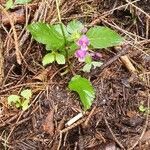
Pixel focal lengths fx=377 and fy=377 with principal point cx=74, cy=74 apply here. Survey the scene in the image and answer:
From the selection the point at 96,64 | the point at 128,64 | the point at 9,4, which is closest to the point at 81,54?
the point at 96,64

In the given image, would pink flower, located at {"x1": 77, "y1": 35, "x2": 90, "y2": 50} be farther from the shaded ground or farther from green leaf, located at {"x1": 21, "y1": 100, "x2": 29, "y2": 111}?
green leaf, located at {"x1": 21, "y1": 100, "x2": 29, "y2": 111}

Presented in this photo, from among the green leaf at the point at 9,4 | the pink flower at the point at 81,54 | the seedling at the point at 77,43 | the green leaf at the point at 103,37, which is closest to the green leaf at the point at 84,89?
the seedling at the point at 77,43

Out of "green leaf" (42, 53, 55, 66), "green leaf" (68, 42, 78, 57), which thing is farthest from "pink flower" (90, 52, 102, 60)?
"green leaf" (42, 53, 55, 66)

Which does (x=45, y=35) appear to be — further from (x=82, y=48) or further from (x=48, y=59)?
(x=82, y=48)

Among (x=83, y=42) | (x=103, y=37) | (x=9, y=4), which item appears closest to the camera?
(x=83, y=42)

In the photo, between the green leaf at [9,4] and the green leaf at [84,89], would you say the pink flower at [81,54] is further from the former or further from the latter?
the green leaf at [9,4]

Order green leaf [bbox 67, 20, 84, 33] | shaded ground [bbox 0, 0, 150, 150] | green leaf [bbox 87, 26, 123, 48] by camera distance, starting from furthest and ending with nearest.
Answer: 1. green leaf [bbox 67, 20, 84, 33]
2. green leaf [bbox 87, 26, 123, 48]
3. shaded ground [bbox 0, 0, 150, 150]

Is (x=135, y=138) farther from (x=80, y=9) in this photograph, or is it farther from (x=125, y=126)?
(x=80, y=9)

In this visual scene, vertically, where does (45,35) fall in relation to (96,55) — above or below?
above
